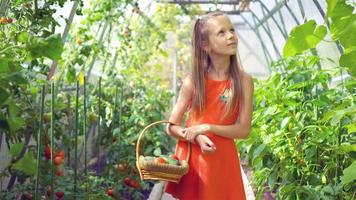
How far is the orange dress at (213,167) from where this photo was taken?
2.03 metres

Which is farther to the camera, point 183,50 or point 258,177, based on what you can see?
point 183,50

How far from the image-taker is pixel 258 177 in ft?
11.9

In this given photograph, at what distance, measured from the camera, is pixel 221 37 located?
6.85ft

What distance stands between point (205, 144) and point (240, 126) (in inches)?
6.8

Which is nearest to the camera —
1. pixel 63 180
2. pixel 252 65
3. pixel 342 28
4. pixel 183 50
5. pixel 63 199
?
pixel 342 28

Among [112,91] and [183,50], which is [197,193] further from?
[183,50]

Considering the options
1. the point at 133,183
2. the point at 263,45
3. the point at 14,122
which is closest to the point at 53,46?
the point at 14,122

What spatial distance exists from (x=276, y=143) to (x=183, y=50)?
32.6 feet

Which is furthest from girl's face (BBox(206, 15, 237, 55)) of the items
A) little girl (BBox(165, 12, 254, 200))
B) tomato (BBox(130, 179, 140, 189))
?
tomato (BBox(130, 179, 140, 189))

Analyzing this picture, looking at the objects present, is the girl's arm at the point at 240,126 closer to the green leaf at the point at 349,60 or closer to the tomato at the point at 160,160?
the tomato at the point at 160,160

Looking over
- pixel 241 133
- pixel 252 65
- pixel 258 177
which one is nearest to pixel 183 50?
pixel 252 65

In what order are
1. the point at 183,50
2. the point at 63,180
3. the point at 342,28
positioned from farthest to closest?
the point at 183,50
the point at 63,180
the point at 342,28

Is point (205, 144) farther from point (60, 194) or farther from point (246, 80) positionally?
point (60, 194)

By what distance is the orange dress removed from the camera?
2.03 m
